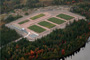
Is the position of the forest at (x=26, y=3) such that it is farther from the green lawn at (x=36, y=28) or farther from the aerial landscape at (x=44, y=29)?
the green lawn at (x=36, y=28)

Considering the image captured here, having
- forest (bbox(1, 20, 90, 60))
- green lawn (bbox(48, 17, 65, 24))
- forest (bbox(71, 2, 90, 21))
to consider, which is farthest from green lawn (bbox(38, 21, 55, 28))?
forest (bbox(71, 2, 90, 21))

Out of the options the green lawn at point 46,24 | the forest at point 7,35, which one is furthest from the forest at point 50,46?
the green lawn at point 46,24

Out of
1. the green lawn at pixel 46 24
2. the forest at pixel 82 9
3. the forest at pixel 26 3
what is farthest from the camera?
the forest at pixel 26 3

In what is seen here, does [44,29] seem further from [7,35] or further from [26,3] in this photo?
[26,3]

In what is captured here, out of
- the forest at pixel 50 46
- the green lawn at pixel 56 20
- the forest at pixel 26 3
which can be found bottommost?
the forest at pixel 50 46

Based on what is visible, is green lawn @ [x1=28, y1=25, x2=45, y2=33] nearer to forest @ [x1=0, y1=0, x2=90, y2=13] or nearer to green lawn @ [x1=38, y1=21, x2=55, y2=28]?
green lawn @ [x1=38, y1=21, x2=55, y2=28]

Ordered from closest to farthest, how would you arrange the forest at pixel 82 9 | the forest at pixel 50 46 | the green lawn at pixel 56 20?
1. the forest at pixel 50 46
2. the green lawn at pixel 56 20
3. the forest at pixel 82 9

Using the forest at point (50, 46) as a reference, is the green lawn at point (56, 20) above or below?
above

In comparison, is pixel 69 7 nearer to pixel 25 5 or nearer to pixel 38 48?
pixel 25 5
